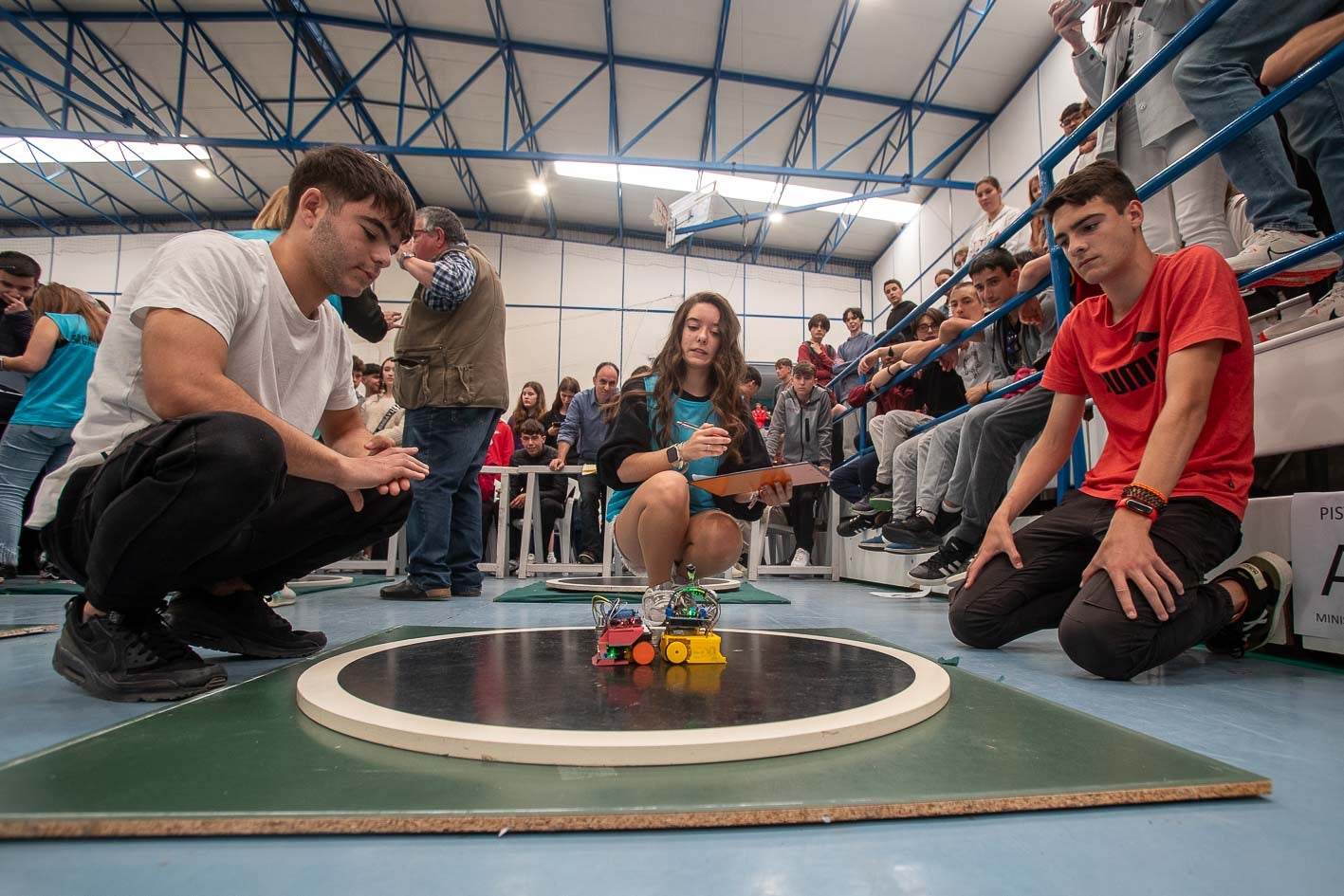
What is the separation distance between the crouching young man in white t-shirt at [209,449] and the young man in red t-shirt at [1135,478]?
1.40m

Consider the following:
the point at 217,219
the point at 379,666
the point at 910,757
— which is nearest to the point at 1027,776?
the point at 910,757

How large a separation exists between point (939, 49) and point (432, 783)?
872 centimetres

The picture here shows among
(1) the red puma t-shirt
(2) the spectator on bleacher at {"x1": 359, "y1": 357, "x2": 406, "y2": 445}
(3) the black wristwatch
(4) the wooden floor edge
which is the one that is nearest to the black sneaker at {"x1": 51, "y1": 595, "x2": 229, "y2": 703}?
(4) the wooden floor edge

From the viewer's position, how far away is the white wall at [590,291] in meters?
11.7

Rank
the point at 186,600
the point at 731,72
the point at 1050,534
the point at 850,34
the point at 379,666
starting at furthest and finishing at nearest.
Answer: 1. the point at 731,72
2. the point at 850,34
3. the point at 1050,534
4. the point at 186,600
5. the point at 379,666

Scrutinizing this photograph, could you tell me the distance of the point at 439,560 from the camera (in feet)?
10.0

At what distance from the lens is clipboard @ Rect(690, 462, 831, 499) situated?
6.45ft

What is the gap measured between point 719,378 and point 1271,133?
1.60 m

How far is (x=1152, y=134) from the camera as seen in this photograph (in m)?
2.22

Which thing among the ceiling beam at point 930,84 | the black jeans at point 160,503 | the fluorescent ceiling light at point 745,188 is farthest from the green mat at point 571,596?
the fluorescent ceiling light at point 745,188

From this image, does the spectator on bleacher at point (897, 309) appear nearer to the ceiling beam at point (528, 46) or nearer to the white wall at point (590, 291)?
the ceiling beam at point (528, 46)

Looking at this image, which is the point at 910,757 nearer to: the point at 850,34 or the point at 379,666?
the point at 379,666

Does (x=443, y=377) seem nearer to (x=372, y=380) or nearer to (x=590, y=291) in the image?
(x=372, y=380)

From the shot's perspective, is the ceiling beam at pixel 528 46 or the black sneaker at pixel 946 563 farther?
the ceiling beam at pixel 528 46
